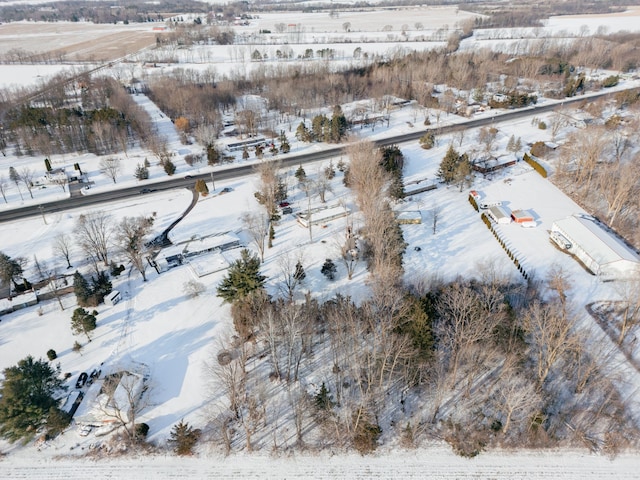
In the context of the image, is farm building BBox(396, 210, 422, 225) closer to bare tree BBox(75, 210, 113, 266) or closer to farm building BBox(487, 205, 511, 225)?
farm building BBox(487, 205, 511, 225)

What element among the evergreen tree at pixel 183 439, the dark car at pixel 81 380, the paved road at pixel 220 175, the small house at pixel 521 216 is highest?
the paved road at pixel 220 175

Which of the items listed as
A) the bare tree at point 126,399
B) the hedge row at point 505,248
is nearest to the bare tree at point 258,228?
the bare tree at point 126,399

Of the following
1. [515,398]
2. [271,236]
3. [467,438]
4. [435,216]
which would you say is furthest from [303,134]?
[515,398]

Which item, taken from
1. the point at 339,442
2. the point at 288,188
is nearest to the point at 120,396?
the point at 339,442

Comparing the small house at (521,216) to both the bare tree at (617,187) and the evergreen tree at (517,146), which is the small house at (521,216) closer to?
the bare tree at (617,187)

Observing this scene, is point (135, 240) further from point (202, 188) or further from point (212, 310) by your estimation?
point (202, 188)

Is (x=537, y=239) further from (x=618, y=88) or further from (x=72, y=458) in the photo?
(x=618, y=88)

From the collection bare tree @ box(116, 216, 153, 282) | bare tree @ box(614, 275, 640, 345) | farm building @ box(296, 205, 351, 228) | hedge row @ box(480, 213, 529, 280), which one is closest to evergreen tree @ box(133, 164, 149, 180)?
bare tree @ box(116, 216, 153, 282)

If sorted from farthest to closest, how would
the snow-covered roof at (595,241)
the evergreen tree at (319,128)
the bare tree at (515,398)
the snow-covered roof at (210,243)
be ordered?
the evergreen tree at (319,128) < the snow-covered roof at (210,243) < the snow-covered roof at (595,241) < the bare tree at (515,398)
